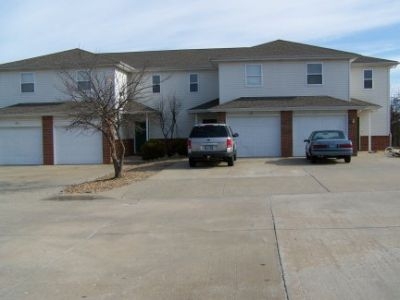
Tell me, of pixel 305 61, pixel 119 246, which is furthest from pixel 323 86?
pixel 119 246

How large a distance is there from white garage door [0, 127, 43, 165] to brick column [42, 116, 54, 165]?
0.29 meters

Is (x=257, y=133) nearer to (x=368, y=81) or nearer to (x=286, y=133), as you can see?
(x=286, y=133)

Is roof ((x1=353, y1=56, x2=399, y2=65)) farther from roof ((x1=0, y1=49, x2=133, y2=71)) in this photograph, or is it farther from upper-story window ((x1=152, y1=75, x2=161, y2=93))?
roof ((x1=0, y1=49, x2=133, y2=71))

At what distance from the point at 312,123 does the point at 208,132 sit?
7.64 m

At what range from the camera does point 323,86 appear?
30234 mm

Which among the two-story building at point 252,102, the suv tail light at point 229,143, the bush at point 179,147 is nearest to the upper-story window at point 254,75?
the two-story building at point 252,102

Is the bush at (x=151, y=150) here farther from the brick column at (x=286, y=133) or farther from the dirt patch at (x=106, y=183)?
the dirt patch at (x=106, y=183)

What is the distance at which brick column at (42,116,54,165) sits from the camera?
29125 mm

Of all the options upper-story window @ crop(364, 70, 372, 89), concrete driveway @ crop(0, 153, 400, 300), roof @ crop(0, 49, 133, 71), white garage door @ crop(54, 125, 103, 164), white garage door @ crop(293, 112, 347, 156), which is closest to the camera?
concrete driveway @ crop(0, 153, 400, 300)

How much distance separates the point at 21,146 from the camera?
29.6 m

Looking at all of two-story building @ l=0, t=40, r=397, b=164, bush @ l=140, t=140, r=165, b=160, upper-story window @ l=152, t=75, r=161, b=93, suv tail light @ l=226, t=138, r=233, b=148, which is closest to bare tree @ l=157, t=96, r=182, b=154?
upper-story window @ l=152, t=75, r=161, b=93

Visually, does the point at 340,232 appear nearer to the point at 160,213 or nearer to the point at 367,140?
the point at 160,213

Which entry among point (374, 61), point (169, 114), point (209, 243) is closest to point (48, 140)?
point (169, 114)

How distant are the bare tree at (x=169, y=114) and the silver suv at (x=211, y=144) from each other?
1082 centimetres
